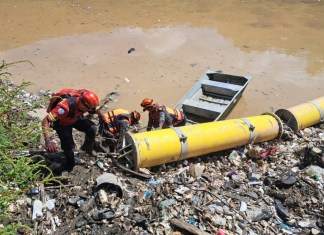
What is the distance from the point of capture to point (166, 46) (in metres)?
10.9

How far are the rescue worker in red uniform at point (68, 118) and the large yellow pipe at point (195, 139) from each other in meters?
0.74

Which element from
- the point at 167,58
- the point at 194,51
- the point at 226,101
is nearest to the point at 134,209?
the point at 226,101

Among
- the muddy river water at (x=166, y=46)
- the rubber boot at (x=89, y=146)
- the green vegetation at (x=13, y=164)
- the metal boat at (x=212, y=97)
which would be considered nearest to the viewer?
the green vegetation at (x=13, y=164)

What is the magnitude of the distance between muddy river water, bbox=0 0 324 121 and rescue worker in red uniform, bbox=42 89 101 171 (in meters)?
2.98

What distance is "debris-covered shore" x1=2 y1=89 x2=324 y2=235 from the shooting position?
4180mm

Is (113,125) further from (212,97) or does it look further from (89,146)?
(212,97)

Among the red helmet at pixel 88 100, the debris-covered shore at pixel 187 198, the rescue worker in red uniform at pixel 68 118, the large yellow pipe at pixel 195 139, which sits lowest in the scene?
the debris-covered shore at pixel 187 198

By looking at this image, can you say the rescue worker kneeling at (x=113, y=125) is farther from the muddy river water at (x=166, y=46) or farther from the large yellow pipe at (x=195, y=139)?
the muddy river water at (x=166, y=46)

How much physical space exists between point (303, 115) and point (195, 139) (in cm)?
257

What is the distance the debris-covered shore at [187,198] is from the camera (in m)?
4.18

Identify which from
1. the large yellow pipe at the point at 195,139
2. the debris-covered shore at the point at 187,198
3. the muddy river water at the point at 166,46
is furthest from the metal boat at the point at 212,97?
the debris-covered shore at the point at 187,198

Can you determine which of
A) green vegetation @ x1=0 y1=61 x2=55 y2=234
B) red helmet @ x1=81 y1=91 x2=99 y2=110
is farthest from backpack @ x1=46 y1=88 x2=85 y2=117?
green vegetation @ x1=0 y1=61 x2=55 y2=234

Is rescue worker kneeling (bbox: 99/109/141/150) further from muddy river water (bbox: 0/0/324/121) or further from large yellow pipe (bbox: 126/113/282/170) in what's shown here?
muddy river water (bbox: 0/0/324/121)

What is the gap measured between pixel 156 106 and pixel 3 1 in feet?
36.7
